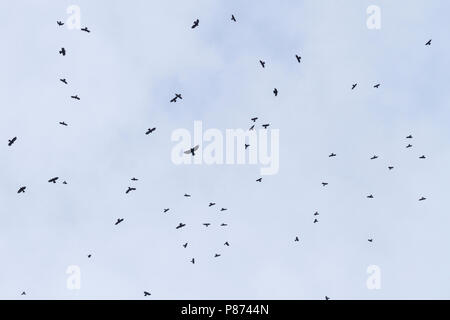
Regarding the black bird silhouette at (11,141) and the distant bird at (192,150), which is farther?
the distant bird at (192,150)

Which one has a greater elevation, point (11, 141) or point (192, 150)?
point (11, 141)

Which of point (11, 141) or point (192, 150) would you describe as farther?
point (192, 150)

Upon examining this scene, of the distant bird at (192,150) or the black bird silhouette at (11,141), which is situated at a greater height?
the black bird silhouette at (11,141)

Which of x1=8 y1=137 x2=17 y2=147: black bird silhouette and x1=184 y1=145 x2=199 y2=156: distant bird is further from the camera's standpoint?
x1=184 y1=145 x2=199 y2=156: distant bird

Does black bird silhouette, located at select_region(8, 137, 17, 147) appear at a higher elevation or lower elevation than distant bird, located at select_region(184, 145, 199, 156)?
higher

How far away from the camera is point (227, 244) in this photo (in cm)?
6406
